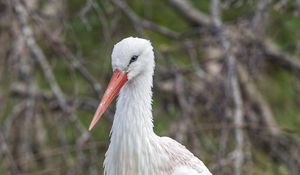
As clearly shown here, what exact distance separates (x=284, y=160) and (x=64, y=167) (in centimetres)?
144

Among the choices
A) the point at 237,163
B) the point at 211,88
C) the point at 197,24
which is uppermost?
the point at 197,24

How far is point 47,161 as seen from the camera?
23.0 ft

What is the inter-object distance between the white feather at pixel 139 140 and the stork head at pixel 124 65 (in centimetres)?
2

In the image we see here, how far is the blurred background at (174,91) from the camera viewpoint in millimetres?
5828

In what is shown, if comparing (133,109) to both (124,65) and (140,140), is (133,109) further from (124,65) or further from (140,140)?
(124,65)

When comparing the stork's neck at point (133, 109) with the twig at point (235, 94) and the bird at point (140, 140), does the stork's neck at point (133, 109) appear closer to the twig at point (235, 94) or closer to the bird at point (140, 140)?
the bird at point (140, 140)

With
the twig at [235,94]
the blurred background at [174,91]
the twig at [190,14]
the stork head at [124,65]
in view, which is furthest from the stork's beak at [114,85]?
the twig at [190,14]

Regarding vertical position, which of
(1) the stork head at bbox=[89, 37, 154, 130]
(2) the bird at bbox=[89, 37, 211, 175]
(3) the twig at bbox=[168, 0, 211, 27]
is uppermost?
(3) the twig at bbox=[168, 0, 211, 27]

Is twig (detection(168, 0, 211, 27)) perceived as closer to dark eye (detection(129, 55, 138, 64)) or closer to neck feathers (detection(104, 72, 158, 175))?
neck feathers (detection(104, 72, 158, 175))

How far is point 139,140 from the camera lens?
4777 mm

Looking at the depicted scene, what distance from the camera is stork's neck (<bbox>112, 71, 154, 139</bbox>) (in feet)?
15.6

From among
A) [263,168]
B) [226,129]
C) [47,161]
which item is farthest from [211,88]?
[47,161]

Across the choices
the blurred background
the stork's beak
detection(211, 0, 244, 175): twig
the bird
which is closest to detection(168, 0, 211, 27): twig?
the blurred background

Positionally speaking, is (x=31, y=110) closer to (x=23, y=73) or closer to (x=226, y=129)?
(x=23, y=73)
